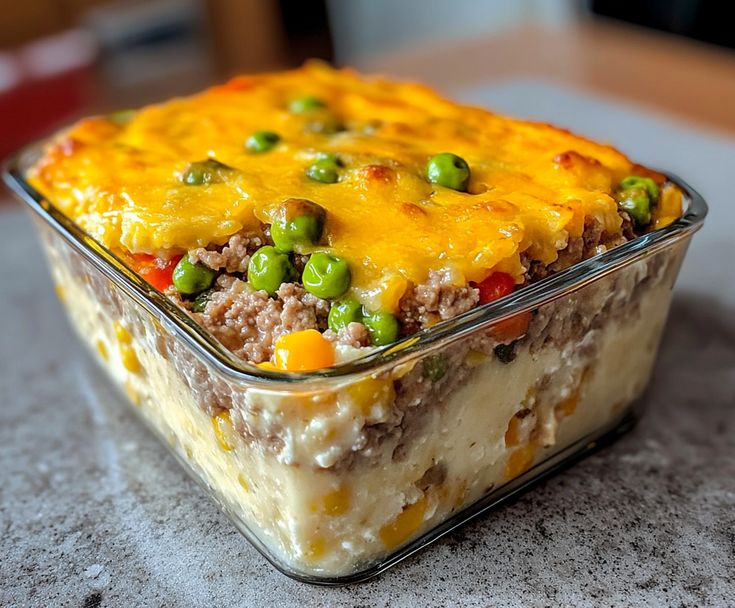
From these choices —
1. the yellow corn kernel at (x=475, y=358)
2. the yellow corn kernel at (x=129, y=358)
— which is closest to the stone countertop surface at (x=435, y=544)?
the yellow corn kernel at (x=129, y=358)

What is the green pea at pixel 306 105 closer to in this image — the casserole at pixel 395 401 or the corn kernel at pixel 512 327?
the casserole at pixel 395 401

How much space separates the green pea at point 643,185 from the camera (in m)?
1.59

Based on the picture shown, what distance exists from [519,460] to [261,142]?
2.61 ft

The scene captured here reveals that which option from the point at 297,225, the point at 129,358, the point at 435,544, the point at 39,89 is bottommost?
the point at 39,89

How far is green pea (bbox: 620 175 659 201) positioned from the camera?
159 cm

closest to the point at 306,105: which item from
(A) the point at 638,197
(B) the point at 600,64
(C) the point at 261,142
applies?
(C) the point at 261,142

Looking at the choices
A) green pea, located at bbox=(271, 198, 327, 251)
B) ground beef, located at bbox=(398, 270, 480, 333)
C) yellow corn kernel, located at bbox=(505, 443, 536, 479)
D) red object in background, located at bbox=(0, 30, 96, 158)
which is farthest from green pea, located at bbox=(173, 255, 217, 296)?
red object in background, located at bbox=(0, 30, 96, 158)

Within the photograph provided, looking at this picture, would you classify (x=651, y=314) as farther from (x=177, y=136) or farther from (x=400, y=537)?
(x=177, y=136)

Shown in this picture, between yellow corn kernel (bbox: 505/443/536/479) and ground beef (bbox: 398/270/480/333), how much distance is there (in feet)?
1.12

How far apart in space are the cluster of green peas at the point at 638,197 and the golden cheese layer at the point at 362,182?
0.10 feet

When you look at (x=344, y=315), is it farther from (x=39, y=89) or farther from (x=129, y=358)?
(x=39, y=89)

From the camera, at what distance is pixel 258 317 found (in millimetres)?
1378

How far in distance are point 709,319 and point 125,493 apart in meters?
1.43

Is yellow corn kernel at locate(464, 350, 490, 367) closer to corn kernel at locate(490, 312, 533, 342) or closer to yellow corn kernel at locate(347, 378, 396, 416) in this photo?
corn kernel at locate(490, 312, 533, 342)
